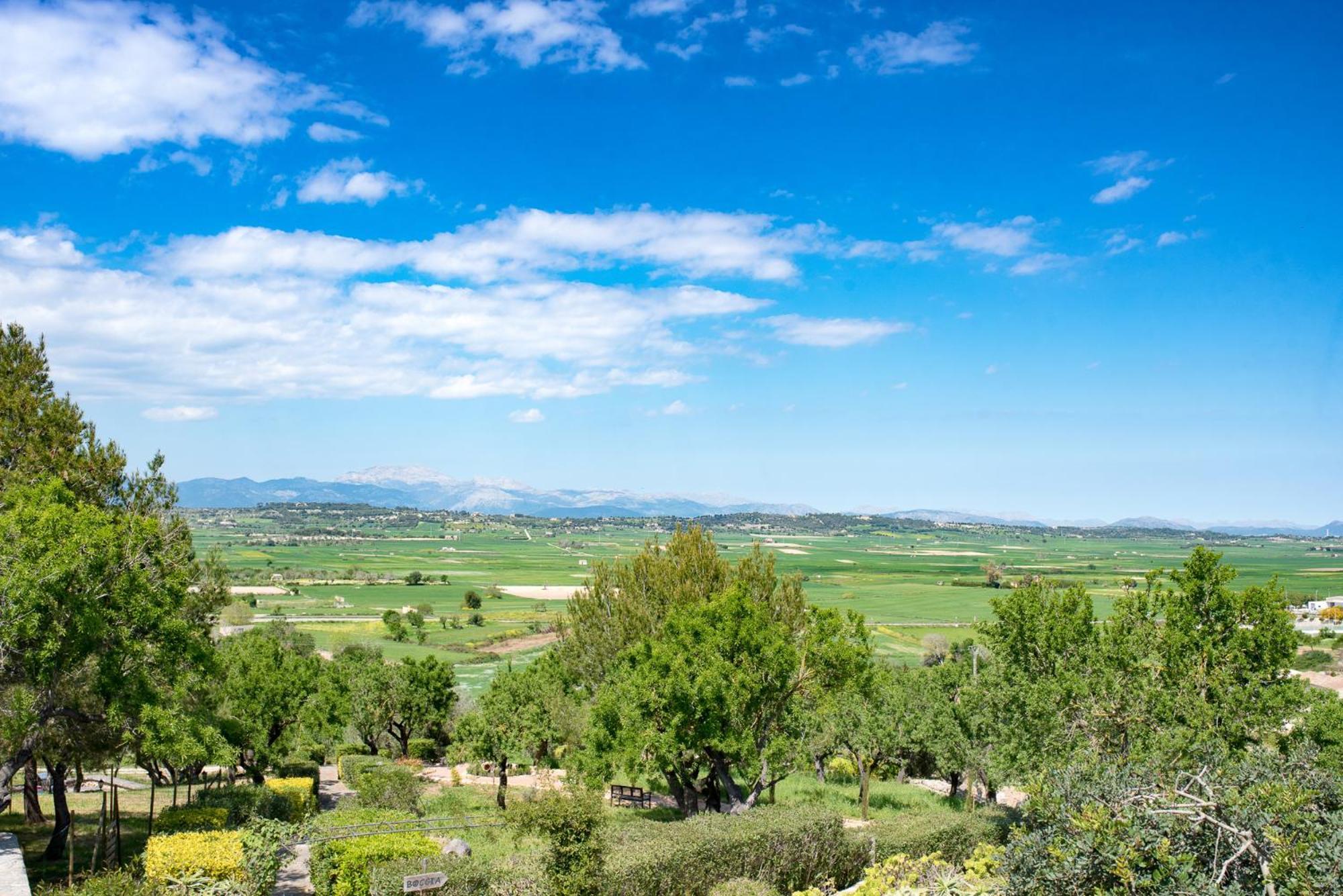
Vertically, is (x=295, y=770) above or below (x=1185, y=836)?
below

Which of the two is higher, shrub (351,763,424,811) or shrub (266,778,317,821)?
shrub (351,763,424,811)

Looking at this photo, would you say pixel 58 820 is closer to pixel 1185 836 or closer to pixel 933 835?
pixel 933 835

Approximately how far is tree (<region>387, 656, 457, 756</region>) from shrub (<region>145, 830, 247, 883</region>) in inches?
980

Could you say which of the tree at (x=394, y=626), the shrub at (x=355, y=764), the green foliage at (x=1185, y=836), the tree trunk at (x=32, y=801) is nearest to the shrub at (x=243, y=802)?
the tree trunk at (x=32, y=801)

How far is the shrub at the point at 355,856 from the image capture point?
52.1ft

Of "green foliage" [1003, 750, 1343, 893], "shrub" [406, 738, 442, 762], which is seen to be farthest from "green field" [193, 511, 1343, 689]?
"green foliage" [1003, 750, 1343, 893]

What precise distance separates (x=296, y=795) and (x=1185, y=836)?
2336 centimetres

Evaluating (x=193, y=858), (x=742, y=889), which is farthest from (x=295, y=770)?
(x=742, y=889)

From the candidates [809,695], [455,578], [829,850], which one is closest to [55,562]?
[829,850]

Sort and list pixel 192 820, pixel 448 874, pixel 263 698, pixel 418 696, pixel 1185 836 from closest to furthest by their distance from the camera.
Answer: pixel 1185 836
pixel 448 874
pixel 192 820
pixel 263 698
pixel 418 696

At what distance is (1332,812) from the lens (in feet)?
28.2

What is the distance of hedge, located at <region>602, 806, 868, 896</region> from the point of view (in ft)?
50.0

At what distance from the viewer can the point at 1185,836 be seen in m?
8.69

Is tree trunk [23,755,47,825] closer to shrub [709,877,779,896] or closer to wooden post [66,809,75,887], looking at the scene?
wooden post [66,809,75,887]
